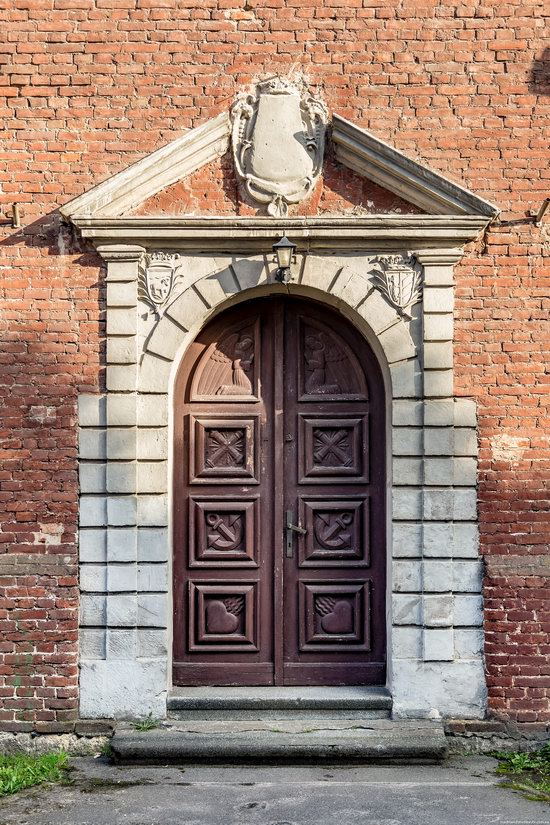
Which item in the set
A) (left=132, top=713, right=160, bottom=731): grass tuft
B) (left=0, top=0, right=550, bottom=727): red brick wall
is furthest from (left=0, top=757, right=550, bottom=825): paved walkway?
(left=0, top=0, right=550, bottom=727): red brick wall

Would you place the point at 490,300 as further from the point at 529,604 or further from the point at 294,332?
the point at 529,604

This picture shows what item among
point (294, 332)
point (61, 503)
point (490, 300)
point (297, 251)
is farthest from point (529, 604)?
point (61, 503)

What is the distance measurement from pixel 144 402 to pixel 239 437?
2.54 ft

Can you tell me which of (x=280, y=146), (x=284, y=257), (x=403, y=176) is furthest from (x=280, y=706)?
(x=280, y=146)

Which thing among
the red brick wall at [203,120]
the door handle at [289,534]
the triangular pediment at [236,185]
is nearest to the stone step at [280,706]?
the door handle at [289,534]

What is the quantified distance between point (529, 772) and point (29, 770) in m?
3.31

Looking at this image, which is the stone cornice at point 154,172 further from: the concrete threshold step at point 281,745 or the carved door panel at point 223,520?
the concrete threshold step at point 281,745

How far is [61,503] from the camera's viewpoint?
19.8 feet

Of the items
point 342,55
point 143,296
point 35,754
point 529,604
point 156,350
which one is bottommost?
point 35,754

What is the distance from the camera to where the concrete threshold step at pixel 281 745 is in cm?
557

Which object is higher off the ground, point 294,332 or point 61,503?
point 294,332

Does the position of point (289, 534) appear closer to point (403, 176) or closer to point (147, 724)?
point (147, 724)

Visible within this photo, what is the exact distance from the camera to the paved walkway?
4.81 metres

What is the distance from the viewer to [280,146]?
20.0 ft
